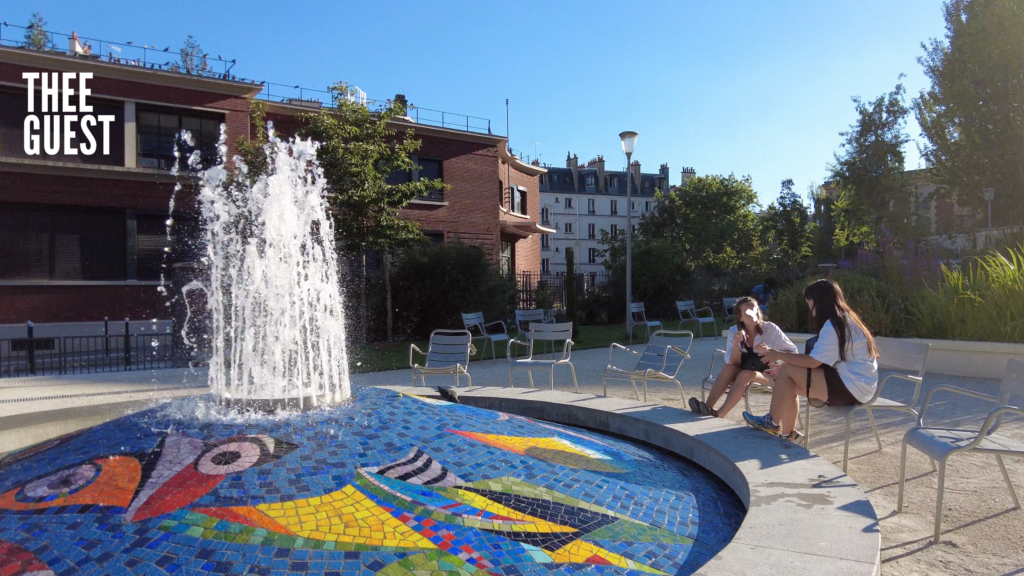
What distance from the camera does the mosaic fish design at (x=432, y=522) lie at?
10.5ft

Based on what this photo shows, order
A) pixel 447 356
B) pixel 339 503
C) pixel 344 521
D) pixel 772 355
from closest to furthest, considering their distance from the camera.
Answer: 1. pixel 344 521
2. pixel 339 503
3. pixel 772 355
4. pixel 447 356

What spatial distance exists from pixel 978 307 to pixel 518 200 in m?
25.8

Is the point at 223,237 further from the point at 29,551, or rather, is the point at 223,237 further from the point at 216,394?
the point at 29,551

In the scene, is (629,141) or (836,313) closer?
(836,313)

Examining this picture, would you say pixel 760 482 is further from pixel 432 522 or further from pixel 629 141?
pixel 629 141

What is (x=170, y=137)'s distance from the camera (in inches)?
812

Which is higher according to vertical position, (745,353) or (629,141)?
(629,141)

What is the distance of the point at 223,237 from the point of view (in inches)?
604

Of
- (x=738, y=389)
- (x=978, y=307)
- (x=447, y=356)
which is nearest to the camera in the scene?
(x=738, y=389)

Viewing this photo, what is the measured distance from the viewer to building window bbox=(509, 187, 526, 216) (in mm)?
33531

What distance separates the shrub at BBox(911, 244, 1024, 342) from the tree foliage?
39.3 feet

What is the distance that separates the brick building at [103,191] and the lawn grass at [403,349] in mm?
7326

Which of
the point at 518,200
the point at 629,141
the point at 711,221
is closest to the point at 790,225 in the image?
the point at 711,221

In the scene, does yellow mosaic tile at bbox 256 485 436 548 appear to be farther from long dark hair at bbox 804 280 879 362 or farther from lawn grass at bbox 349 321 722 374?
lawn grass at bbox 349 321 722 374
